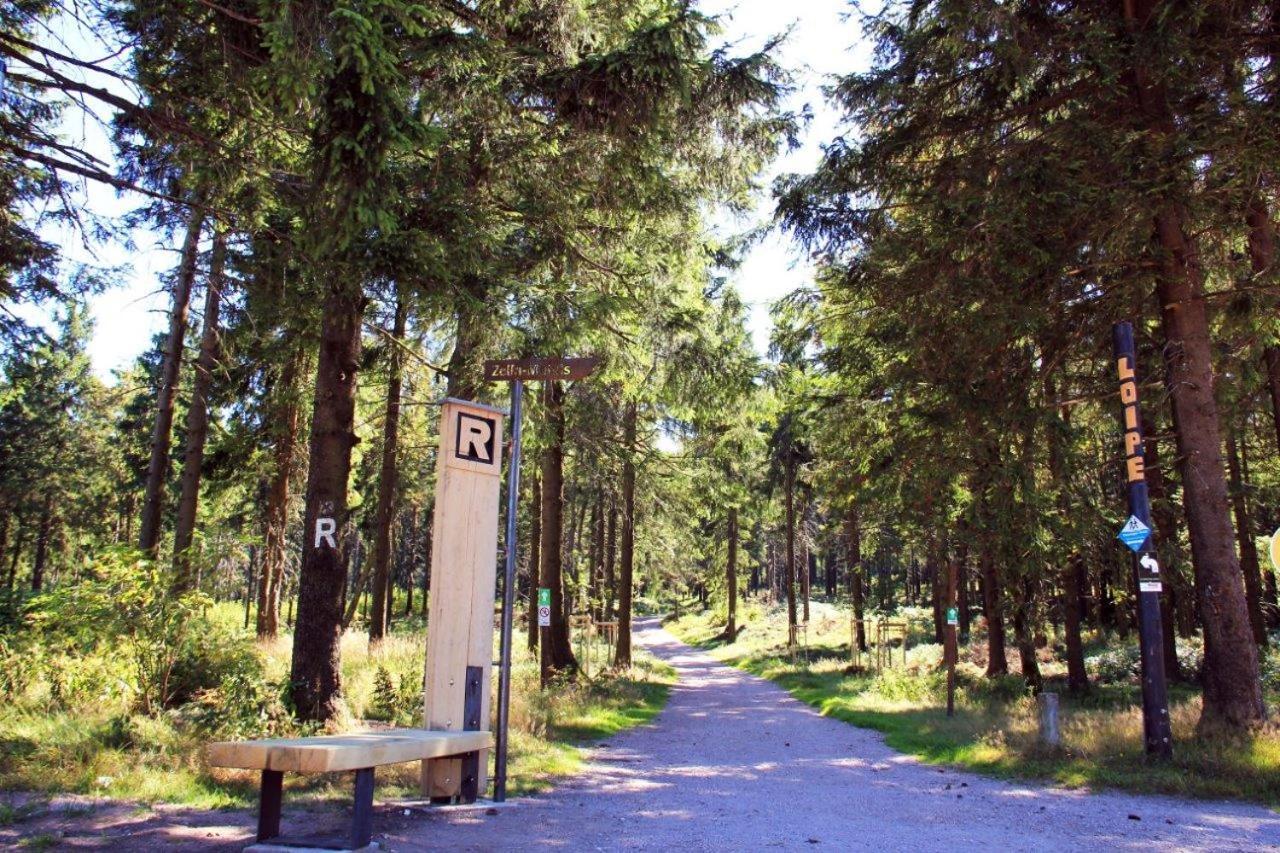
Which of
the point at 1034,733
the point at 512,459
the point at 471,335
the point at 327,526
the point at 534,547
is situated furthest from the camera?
the point at 534,547

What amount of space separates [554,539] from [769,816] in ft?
33.7

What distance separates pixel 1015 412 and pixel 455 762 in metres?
8.60

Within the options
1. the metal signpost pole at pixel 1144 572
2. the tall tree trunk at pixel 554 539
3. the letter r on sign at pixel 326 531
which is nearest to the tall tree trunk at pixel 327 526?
the letter r on sign at pixel 326 531

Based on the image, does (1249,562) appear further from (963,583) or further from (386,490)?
(386,490)

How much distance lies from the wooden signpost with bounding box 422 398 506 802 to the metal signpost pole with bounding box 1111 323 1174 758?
23.1ft

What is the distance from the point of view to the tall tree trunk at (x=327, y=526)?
880 centimetres

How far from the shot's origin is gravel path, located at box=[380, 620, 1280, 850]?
6.11 m

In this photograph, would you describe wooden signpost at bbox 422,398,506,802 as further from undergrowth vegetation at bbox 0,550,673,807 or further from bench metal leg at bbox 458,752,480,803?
undergrowth vegetation at bbox 0,550,673,807

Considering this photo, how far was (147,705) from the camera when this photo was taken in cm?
868

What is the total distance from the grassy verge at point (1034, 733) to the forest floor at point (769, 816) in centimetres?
45

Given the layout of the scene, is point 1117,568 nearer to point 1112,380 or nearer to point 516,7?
point 1112,380

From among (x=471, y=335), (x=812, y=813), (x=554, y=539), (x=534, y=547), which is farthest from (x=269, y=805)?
(x=534, y=547)

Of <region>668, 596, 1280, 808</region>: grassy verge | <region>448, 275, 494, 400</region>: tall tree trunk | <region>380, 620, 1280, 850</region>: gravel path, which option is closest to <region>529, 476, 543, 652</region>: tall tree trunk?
<region>668, 596, 1280, 808</region>: grassy verge

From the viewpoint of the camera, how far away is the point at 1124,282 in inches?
431
